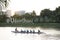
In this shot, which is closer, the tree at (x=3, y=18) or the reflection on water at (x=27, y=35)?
the tree at (x=3, y=18)

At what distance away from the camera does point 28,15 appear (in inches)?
156

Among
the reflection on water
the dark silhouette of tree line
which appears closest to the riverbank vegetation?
the dark silhouette of tree line

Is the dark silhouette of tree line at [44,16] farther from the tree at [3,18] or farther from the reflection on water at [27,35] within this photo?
the reflection on water at [27,35]

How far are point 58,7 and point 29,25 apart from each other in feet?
2.55

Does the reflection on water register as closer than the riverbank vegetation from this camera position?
No

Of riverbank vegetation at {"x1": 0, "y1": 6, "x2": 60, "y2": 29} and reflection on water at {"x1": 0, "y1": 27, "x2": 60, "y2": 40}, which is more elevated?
riverbank vegetation at {"x1": 0, "y1": 6, "x2": 60, "y2": 29}

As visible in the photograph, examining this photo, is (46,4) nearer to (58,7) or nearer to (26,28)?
(58,7)

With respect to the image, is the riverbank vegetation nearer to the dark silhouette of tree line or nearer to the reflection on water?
the dark silhouette of tree line

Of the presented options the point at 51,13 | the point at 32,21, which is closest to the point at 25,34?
the point at 32,21

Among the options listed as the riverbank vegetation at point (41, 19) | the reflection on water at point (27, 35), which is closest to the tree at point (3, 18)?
the riverbank vegetation at point (41, 19)

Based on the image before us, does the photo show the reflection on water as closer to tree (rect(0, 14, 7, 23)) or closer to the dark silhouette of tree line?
tree (rect(0, 14, 7, 23))

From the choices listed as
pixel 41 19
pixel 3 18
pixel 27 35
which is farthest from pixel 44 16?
pixel 3 18

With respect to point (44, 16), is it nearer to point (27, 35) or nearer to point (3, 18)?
point (27, 35)

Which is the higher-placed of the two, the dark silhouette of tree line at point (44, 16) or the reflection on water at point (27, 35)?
the dark silhouette of tree line at point (44, 16)
